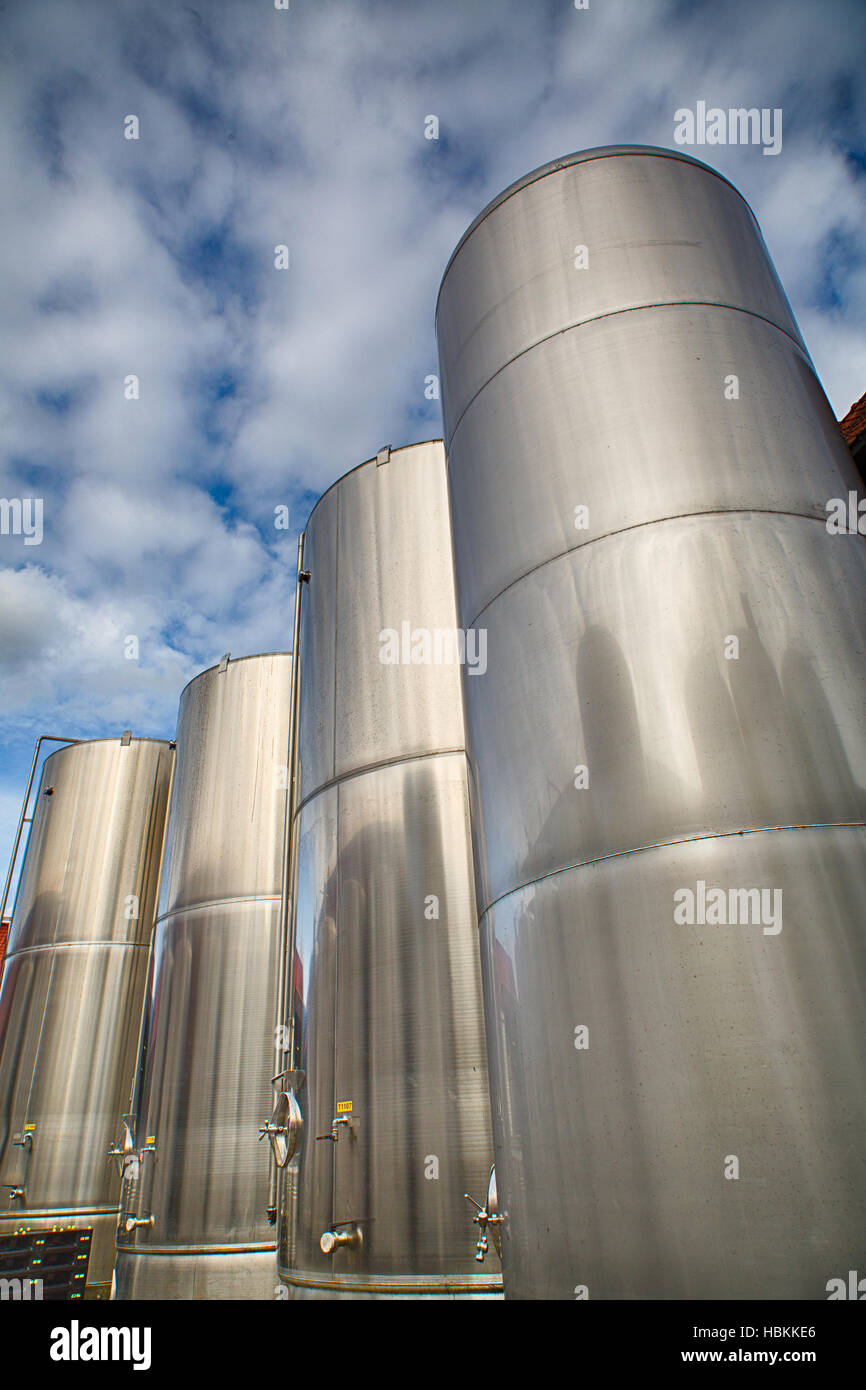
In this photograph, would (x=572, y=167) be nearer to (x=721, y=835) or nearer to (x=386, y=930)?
(x=721, y=835)

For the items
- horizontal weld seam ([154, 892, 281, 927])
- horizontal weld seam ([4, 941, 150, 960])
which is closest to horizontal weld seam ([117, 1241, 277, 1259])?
horizontal weld seam ([154, 892, 281, 927])

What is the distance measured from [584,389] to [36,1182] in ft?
46.8

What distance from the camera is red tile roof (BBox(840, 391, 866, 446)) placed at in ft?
24.3

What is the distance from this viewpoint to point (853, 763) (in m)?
3.57

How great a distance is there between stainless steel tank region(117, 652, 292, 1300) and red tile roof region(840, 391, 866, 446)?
812cm

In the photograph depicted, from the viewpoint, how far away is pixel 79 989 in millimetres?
14188

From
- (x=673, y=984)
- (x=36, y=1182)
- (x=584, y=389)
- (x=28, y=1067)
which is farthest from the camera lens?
(x=28, y=1067)

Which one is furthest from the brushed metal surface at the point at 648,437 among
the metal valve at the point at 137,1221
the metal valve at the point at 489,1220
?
the metal valve at the point at 137,1221

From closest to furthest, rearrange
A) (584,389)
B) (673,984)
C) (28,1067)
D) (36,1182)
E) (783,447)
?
(673,984)
(783,447)
(584,389)
(36,1182)
(28,1067)

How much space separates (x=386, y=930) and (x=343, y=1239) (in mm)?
2109

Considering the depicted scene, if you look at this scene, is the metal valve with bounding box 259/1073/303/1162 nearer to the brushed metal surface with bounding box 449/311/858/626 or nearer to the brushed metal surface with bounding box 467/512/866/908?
the brushed metal surface with bounding box 467/512/866/908

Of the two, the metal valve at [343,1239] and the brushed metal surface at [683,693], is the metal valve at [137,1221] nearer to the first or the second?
the metal valve at [343,1239]

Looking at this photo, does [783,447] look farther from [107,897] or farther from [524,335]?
[107,897]

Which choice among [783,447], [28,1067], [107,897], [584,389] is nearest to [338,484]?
[584,389]
